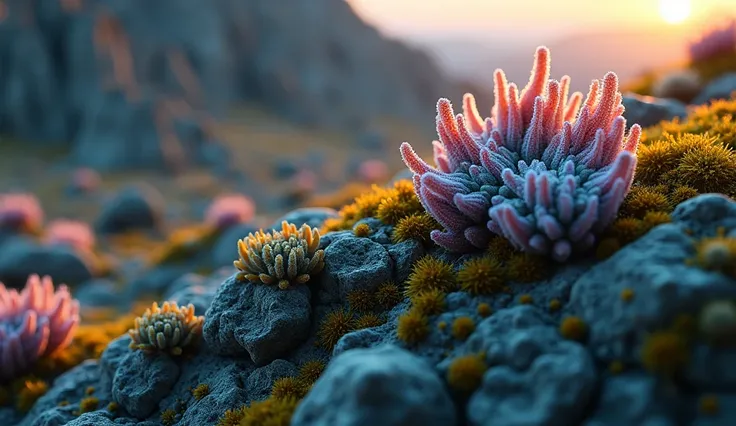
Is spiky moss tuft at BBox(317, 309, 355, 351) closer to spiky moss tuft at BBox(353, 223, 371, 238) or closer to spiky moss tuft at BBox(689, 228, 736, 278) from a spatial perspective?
spiky moss tuft at BBox(353, 223, 371, 238)

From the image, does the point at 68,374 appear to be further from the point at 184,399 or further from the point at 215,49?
the point at 215,49

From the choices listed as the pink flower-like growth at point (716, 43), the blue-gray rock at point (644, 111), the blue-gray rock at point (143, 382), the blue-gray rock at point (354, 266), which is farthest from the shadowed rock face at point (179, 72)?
the blue-gray rock at point (354, 266)

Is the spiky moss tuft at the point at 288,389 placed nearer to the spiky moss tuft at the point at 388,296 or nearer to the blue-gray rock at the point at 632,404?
the spiky moss tuft at the point at 388,296

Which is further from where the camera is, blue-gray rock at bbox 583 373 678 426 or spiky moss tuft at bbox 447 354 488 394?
spiky moss tuft at bbox 447 354 488 394

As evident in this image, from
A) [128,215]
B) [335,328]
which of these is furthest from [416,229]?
[128,215]

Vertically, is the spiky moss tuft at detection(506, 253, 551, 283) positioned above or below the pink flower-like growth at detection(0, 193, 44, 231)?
below

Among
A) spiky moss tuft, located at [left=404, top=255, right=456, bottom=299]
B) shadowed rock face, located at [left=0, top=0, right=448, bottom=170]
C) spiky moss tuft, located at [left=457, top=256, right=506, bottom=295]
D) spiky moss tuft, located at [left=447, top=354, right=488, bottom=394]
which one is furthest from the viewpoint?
shadowed rock face, located at [left=0, top=0, right=448, bottom=170]

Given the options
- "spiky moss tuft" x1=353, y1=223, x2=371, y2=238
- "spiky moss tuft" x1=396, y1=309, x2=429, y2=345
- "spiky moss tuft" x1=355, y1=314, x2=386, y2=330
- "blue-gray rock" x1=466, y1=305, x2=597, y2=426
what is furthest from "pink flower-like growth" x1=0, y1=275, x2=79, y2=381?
"blue-gray rock" x1=466, y1=305, x2=597, y2=426

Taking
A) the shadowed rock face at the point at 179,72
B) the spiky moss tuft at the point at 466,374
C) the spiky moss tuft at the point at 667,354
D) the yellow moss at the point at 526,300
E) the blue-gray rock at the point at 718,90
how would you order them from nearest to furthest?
the spiky moss tuft at the point at 667,354, the spiky moss tuft at the point at 466,374, the yellow moss at the point at 526,300, the blue-gray rock at the point at 718,90, the shadowed rock face at the point at 179,72
